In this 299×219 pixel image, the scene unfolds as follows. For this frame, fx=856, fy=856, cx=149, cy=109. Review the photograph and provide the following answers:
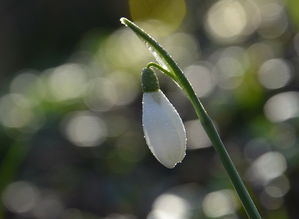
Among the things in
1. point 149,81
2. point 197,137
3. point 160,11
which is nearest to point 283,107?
point 197,137

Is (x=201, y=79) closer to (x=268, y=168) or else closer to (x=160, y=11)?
(x=268, y=168)

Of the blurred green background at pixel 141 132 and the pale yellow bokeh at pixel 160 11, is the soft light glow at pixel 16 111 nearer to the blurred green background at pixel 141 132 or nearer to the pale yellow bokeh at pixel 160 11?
the blurred green background at pixel 141 132

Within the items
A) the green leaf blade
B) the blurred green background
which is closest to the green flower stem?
the green leaf blade

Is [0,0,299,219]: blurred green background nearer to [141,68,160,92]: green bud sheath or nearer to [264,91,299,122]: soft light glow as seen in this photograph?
[264,91,299,122]: soft light glow

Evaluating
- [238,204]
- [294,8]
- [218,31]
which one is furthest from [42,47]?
[238,204]

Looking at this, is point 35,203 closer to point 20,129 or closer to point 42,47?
point 20,129
